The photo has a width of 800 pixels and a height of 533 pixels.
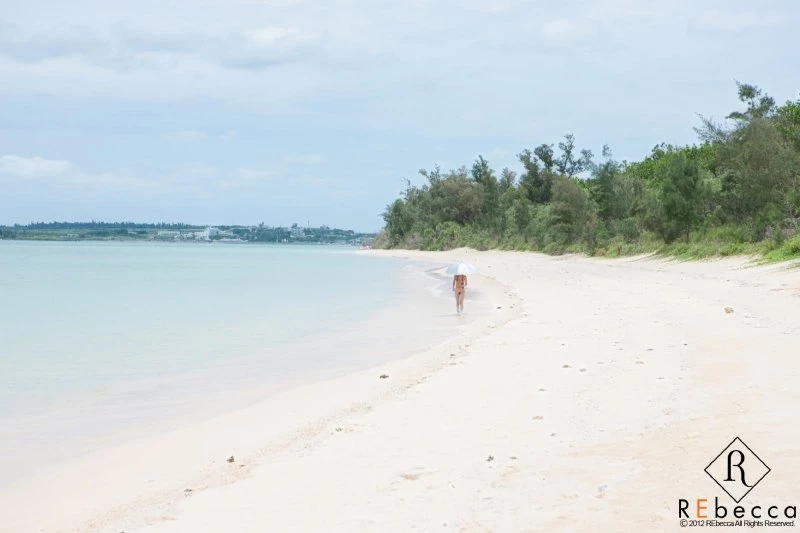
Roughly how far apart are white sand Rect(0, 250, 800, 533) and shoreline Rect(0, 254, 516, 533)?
0.09ft

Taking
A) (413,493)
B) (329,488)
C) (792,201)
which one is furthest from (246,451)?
(792,201)


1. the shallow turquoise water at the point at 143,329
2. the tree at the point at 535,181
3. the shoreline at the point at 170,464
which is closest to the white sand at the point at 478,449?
the shoreline at the point at 170,464

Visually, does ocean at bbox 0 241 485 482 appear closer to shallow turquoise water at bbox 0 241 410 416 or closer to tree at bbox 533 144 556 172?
shallow turquoise water at bbox 0 241 410 416

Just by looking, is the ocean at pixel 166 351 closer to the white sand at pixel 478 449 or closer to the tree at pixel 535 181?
the white sand at pixel 478 449

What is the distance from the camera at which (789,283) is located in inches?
802

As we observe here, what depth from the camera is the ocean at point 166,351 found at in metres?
9.77

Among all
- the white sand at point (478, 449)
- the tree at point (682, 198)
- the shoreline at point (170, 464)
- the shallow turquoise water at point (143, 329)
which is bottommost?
the shallow turquoise water at point (143, 329)

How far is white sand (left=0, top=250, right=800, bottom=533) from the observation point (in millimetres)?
5207

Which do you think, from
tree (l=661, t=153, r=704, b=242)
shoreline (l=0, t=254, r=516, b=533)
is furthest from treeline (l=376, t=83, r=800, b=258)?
shoreline (l=0, t=254, r=516, b=533)

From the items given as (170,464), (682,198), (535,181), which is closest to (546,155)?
(535,181)

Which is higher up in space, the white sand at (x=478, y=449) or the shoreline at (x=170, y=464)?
the white sand at (x=478, y=449)

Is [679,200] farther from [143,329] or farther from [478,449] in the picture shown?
[478,449]

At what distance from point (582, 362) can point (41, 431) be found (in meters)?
6.70

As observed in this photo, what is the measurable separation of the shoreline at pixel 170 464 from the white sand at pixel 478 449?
0.03 meters
